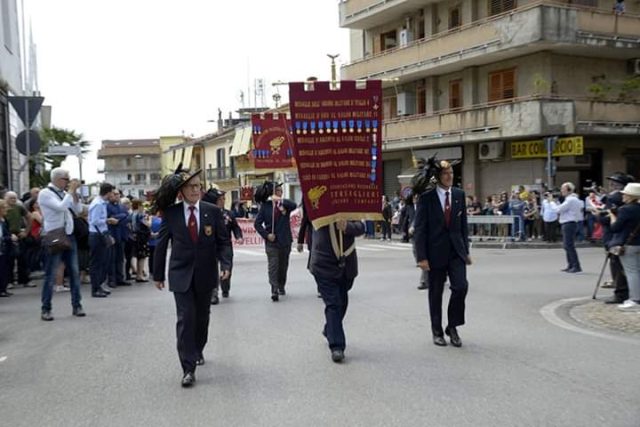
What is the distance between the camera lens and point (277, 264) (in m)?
11.4

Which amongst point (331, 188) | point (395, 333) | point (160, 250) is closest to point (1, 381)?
point (160, 250)

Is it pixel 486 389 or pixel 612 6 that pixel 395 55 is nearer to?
pixel 612 6

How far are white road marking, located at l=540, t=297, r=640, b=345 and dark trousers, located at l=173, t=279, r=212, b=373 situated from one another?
450 cm

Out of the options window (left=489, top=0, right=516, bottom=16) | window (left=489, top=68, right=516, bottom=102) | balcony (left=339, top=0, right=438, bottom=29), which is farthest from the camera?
balcony (left=339, top=0, right=438, bottom=29)

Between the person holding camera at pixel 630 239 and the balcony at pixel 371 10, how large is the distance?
2477 centimetres

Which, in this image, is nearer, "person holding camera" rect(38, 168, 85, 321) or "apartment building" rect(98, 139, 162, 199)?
"person holding camera" rect(38, 168, 85, 321)

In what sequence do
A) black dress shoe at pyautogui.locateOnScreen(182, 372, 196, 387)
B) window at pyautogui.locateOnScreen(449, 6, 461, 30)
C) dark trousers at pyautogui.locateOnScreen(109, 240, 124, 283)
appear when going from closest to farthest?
black dress shoe at pyautogui.locateOnScreen(182, 372, 196, 387)
dark trousers at pyautogui.locateOnScreen(109, 240, 124, 283)
window at pyautogui.locateOnScreen(449, 6, 461, 30)

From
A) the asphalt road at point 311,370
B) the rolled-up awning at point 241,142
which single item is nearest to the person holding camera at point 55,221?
the asphalt road at point 311,370

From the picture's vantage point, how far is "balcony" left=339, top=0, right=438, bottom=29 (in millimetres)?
33859

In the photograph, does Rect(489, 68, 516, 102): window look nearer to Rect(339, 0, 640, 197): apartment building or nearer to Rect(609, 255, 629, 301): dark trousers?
Rect(339, 0, 640, 197): apartment building

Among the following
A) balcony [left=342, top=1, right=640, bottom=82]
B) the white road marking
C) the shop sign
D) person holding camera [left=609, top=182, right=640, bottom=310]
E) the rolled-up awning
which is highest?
balcony [left=342, top=1, right=640, bottom=82]

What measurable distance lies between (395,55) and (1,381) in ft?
98.5

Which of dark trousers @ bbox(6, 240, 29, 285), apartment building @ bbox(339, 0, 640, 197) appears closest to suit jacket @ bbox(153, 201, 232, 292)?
dark trousers @ bbox(6, 240, 29, 285)

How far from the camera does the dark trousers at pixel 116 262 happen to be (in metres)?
13.5
